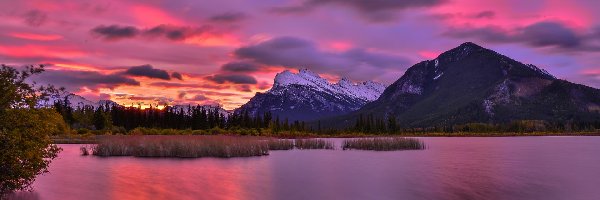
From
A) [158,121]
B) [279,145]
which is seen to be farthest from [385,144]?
[158,121]

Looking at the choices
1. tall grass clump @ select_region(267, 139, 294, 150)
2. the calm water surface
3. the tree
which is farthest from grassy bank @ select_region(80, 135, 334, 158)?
the tree

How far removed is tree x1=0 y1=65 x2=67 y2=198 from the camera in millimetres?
23734

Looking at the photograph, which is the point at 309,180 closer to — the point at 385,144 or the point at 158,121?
the point at 385,144

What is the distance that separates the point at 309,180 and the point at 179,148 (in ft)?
87.7

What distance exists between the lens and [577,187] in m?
37.9

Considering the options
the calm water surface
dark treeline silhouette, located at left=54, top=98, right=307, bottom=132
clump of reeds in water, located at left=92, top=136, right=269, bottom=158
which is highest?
dark treeline silhouette, located at left=54, top=98, right=307, bottom=132

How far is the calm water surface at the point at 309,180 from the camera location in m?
33.7

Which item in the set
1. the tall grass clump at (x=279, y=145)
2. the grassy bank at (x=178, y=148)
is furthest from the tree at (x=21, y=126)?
the tall grass clump at (x=279, y=145)

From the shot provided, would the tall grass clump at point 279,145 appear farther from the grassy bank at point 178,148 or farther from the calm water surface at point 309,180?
the calm water surface at point 309,180

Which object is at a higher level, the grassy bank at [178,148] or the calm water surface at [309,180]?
the grassy bank at [178,148]

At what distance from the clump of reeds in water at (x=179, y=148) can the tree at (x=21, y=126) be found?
38076mm

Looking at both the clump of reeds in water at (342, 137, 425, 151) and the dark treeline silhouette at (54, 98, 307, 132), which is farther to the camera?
the dark treeline silhouette at (54, 98, 307, 132)

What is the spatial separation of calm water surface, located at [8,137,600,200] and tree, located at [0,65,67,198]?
6.05 m

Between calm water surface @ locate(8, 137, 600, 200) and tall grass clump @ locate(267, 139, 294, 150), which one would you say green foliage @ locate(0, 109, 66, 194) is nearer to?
calm water surface @ locate(8, 137, 600, 200)
